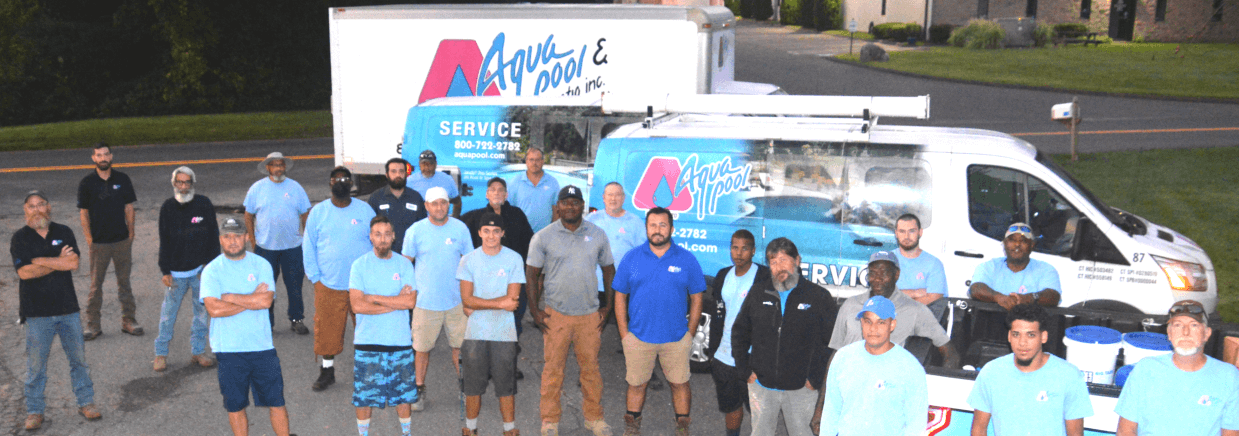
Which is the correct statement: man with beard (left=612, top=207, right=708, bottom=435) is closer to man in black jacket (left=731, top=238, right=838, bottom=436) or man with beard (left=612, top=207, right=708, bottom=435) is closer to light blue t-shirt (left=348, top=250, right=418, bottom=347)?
man in black jacket (left=731, top=238, right=838, bottom=436)

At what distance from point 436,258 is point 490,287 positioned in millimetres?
752

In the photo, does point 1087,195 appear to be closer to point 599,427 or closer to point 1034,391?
point 1034,391

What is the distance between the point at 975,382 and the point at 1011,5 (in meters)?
53.6

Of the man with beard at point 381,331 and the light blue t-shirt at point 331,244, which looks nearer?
the man with beard at point 381,331

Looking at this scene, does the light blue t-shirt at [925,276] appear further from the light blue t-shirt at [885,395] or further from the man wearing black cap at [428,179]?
the man wearing black cap at [428,179]

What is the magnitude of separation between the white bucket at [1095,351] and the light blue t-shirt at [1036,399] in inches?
41.8

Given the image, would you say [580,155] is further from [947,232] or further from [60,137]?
[60,137]

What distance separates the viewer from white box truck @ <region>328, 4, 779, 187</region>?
12680mm

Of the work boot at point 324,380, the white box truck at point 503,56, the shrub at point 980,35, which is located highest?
the shrub at point 980,35

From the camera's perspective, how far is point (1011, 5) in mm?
53250

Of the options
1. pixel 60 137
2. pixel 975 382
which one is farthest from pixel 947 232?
pixel 60 137

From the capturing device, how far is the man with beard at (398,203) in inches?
350

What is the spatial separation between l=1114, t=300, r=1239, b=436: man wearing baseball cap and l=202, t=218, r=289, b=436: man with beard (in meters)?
5.15

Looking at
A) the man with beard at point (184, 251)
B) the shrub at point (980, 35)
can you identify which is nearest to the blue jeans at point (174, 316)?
the man with beard at point (184, 251)
